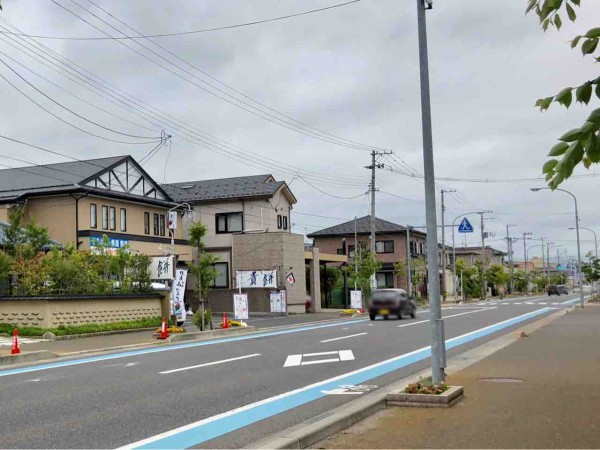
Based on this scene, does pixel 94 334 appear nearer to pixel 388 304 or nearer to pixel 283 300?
pixel 388 304

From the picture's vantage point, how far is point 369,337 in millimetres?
21719

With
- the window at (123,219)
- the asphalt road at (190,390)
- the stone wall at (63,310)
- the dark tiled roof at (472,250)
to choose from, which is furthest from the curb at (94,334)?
the dark tiled roof at (472,250)

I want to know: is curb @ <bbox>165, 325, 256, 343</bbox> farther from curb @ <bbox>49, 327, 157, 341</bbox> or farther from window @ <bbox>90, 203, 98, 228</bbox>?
window @ <bbox>90, 203, 98, 228</bbox>

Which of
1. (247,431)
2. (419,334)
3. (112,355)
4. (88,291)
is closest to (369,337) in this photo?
→ (419,334)

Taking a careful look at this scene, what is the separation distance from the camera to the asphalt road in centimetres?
768

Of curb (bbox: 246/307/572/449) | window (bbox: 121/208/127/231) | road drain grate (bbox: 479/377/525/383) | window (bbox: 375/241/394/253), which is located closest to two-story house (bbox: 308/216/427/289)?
window (bbox: 375/241/394/253)

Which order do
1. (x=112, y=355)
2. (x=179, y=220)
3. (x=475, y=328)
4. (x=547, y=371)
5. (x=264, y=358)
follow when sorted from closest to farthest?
(x=547, y=371) < (x=264, y=358) < (x=112, y=355) < (x=475, y=328) < (x=179, y=220)

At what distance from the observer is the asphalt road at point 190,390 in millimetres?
7680

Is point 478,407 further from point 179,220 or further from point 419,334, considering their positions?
point 179,220

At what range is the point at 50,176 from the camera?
1464 inches

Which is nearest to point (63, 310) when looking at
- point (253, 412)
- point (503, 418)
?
point (253, 412)

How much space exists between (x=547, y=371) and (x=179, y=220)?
34742 mm

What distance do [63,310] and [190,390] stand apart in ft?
48.3

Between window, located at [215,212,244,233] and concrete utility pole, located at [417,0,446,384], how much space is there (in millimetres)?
37684
